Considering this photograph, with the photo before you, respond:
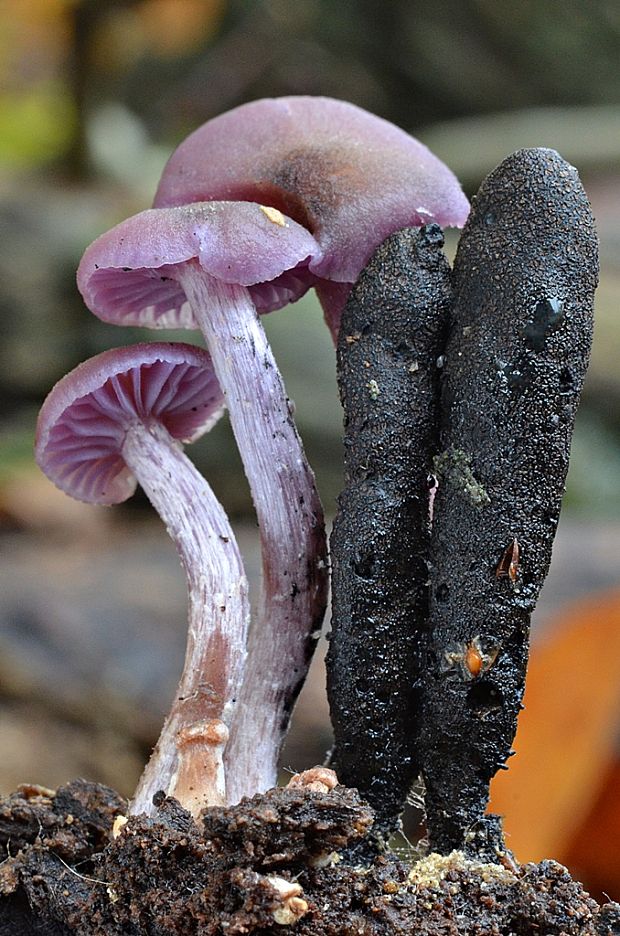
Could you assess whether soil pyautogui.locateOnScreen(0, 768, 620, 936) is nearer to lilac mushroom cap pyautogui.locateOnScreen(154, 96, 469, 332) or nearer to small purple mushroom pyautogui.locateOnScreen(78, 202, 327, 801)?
small purple mushroom pyautogui.locateOnScreen(78, 202, 327, 801)

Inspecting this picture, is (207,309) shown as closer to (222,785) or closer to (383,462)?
(383,462)

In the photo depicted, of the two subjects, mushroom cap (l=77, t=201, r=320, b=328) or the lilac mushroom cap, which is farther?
the lilac mushroom cap

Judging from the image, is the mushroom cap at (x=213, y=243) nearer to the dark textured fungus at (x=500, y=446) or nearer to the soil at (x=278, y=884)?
the dark textured fungus at (x=500, y=446)

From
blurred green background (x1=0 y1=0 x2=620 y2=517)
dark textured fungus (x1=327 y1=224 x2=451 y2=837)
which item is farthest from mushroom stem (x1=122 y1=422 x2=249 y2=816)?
blurred green background (x1=0 y1=0 x2=620 y2=517)

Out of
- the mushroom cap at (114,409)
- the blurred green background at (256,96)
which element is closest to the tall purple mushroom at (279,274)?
the mushroom cap at (114,409)

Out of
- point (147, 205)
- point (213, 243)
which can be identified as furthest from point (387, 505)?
point (147, 205)

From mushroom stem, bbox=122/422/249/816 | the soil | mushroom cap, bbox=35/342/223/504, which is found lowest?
the soil

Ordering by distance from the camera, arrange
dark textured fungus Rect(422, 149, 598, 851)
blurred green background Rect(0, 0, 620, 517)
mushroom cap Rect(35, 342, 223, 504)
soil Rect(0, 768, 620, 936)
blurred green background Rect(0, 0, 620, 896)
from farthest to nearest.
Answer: blurred green background Rect(0, 0, 620, 517) → blurred green background Rect(0, 0, 620, 896) → mushroom cap Rect(35, 342, 223, 504) → dark textured fungus Rect(422, 149, 598, 851) → soil Rect(0, 768, 620, 936)
